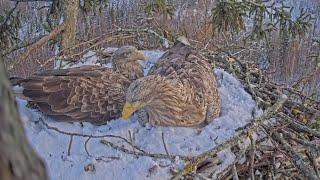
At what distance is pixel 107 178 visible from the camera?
2014 millimetres

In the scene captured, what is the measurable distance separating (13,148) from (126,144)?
1.84m

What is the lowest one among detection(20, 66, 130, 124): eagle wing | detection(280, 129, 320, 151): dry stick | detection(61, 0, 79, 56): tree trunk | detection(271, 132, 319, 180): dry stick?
detection(280, 129, 320, 151): dry stick

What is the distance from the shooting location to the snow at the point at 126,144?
202cm

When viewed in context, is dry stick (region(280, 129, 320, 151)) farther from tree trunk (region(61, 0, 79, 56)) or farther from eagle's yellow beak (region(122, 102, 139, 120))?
tree trunk (region(61, 0, 79, 56))

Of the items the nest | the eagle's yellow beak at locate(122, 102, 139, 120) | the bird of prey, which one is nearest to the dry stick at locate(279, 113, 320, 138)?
the nest

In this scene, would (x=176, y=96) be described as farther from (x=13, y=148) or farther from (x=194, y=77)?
(x=13, y=148)

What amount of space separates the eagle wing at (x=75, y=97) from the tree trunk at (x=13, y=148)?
77.6 inches

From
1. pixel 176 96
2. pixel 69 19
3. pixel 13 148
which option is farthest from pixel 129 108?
pixel 13 148

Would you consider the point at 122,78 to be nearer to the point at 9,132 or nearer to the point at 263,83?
the point at 263,83

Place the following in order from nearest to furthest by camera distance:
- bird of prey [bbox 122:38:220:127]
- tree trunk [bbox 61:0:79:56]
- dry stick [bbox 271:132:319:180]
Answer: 1. dry stick [bbox 271:132:319:180]
2. bird of prey [bbox 122:38:220:127]
3. tree trunk [bbox 61:0:79:56]

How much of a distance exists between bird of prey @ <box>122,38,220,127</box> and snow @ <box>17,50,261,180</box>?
5 centimetres

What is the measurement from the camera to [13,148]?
1.20 feet

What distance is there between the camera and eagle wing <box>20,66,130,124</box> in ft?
7.72

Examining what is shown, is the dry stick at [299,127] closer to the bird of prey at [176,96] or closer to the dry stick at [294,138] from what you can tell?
the dry stick at [294,138]
